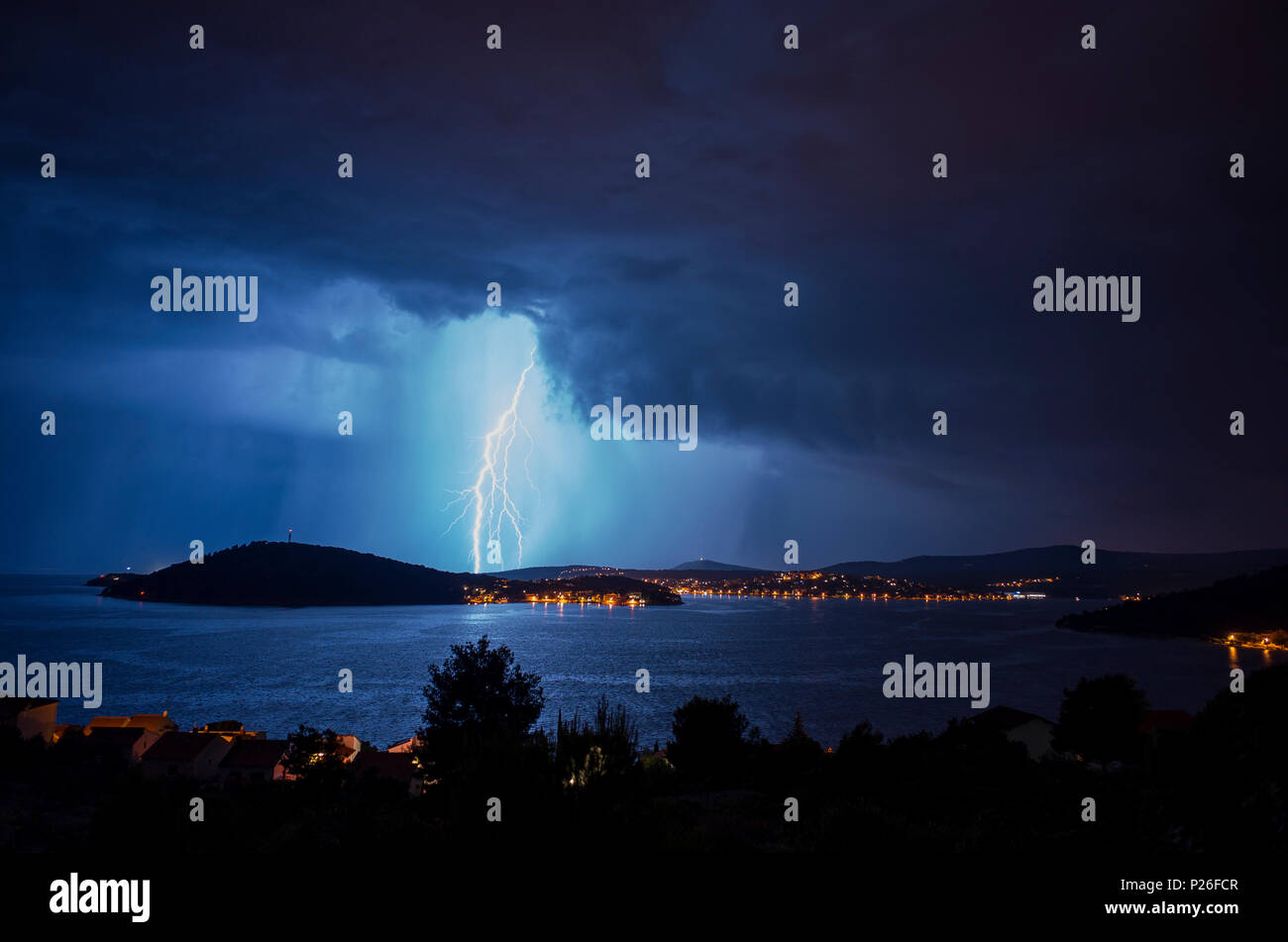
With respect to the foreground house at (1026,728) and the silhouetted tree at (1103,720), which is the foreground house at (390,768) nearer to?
the foreground house at (1026,728)

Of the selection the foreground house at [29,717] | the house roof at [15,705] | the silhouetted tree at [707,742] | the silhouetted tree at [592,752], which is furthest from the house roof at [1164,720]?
Result: the house roof at [15,705]

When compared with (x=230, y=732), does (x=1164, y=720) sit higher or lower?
higher

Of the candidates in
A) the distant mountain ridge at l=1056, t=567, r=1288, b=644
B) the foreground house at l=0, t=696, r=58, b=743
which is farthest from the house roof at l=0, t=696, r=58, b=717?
the distant mountain ridge at l=1056, t=567, r=1288, b=644

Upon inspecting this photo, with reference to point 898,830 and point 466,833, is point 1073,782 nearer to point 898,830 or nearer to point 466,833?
point 898,830

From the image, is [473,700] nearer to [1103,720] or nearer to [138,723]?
[1103,720]

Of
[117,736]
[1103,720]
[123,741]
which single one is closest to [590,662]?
[117,736]

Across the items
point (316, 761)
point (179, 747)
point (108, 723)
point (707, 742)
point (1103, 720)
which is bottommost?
point (108, 723)
